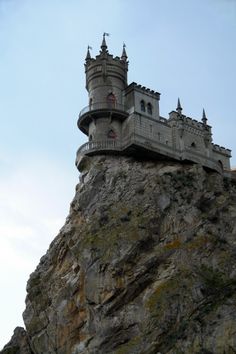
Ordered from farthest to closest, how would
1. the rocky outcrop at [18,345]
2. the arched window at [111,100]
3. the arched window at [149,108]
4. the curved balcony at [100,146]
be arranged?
the arched window at [149,108] → the arched window at [111,100] → the curved balcony at [100,146] → the rocky outcrop at [18,345]

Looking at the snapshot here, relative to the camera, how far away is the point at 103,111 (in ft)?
217

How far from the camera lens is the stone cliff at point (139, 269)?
5356cm

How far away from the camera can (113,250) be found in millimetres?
57781

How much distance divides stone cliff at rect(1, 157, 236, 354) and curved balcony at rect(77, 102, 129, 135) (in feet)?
15.0

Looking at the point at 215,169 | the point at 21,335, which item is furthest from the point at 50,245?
the point at 215,169

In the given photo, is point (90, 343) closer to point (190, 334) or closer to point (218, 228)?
point (190, 334)

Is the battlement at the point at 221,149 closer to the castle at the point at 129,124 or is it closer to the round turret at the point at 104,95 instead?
the castle at the point at 129,124

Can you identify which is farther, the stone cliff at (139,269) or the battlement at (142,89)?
the battlement at (142,89)

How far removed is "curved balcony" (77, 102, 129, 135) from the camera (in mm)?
66062

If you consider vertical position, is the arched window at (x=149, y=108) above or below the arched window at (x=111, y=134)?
above

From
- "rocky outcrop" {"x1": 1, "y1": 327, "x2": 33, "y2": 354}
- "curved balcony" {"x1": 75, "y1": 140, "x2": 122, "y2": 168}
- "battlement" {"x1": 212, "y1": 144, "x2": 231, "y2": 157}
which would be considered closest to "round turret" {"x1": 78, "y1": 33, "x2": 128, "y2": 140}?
"curved balcony" {"x1": 75, "y1": 140, "x2": 122, "y2": 168}

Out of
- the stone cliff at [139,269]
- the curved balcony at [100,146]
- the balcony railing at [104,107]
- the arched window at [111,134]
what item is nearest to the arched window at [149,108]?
the balcony railing at [104,107]

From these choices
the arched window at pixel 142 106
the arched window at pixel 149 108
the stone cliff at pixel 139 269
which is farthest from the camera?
the arched window at pixel 149 108

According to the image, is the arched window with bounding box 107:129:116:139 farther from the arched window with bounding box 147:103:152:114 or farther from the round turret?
the arched window with bounding box 147:103:152:114
